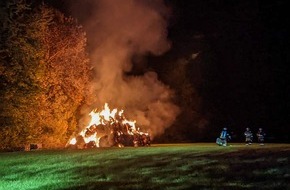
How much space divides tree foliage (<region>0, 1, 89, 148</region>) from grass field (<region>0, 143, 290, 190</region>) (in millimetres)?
9107

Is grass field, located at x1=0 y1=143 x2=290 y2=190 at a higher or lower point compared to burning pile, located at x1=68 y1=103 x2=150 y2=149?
lower

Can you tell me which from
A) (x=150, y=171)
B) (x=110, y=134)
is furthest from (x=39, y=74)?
(x=150, y=171)

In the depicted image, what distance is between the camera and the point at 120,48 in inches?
1719

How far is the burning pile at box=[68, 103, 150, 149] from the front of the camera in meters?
34.2

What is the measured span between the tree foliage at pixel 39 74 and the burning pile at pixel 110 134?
3312 millimetres

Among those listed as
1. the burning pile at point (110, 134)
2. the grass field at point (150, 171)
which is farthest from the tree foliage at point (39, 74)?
the grass field at point (150, 171)

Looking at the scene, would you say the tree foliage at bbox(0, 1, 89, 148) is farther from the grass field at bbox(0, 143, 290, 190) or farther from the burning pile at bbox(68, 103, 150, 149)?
the grass field at bbox(0, 143, 290, 190)

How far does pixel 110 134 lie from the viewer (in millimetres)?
34125

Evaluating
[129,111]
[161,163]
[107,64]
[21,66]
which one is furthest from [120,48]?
[161,163]

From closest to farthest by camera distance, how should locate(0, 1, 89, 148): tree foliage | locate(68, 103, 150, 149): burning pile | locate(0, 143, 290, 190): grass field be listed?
locate(0, 143, 290, 190): grass field → locate(0, 1, 89, 148): tree foliage → locate(68, 103, 150, 149): burning pile

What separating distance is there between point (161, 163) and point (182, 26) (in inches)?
1223

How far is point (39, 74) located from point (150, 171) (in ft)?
60.3

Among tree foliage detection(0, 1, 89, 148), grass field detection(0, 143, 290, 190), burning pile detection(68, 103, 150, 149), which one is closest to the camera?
grass field detection(0, 143, 290, 190)

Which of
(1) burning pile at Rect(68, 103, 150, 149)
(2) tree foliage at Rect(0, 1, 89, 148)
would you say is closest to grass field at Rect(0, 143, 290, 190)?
(1) burning pile at Rect(68, 103, 150, 149)
